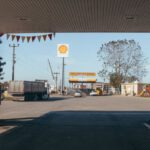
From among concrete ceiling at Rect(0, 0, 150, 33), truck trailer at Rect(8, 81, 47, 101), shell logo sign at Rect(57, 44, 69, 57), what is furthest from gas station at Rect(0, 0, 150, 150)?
shell logo sign at Rect(57, 44, 69, 57)

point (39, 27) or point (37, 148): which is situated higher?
point (39, 27)

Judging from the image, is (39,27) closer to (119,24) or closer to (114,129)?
(119,24)

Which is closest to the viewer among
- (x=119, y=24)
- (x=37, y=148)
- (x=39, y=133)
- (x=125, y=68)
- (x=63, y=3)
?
(x=37, y=148)

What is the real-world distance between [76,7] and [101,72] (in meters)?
85.9

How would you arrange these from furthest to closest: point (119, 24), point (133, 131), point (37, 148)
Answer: point (119, 24) → point (133, 131) → point (37, 148)

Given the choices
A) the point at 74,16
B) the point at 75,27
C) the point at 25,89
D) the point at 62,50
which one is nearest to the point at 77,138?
the point at 74,16

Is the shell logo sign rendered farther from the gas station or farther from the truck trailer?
the gas station

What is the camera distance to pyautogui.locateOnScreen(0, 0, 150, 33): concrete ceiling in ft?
52.0

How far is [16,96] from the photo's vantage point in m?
54.5

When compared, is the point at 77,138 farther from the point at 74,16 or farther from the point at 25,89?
the point at 25,89

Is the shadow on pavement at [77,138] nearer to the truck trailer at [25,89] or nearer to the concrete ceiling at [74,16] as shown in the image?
the concrete ceiling at [74,16]

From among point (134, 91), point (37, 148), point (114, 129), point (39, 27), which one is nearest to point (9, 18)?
point (39, 27)

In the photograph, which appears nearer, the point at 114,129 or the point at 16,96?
the point at 114,129

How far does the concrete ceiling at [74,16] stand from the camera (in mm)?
15836
